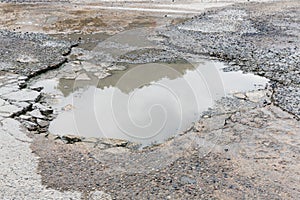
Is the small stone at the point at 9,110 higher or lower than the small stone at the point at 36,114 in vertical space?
higher

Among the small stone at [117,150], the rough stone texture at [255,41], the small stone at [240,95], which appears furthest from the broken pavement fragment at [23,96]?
the rough stone texture at [255,41]

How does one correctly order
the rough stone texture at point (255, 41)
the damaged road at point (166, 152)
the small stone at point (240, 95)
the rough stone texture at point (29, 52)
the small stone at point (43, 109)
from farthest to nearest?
the rough stone texture at point (29, 52), the rough stone texture at point (255, 41), the small stone at point (240, 95), the small stone at point (43, 109), the damaged road at point (166, 152)

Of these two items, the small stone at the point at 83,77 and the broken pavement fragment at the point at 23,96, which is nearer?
the broken pavement fragment at the point at 23,96

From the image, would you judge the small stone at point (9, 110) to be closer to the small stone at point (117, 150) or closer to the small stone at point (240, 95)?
the small stone at point (117, 150)

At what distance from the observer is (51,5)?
1866 centimetres

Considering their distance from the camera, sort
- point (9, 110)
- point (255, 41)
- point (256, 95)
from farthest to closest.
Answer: point (255, 41), point (256, 95), point (9, 110)

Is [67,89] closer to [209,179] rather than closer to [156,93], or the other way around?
[156,93]

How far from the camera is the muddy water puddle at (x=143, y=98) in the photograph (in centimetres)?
632

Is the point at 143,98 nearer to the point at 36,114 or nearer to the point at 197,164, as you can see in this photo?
the point at 36,114

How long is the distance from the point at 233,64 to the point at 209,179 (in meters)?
5.27

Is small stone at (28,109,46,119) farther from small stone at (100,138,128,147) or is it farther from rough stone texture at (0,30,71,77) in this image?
rough stone texture at (0,30,71,77)

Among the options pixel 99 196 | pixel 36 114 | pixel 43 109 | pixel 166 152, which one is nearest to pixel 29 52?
pixel 43 109

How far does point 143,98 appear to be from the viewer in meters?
7.60

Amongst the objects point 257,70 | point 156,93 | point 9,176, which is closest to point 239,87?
point 257,70
